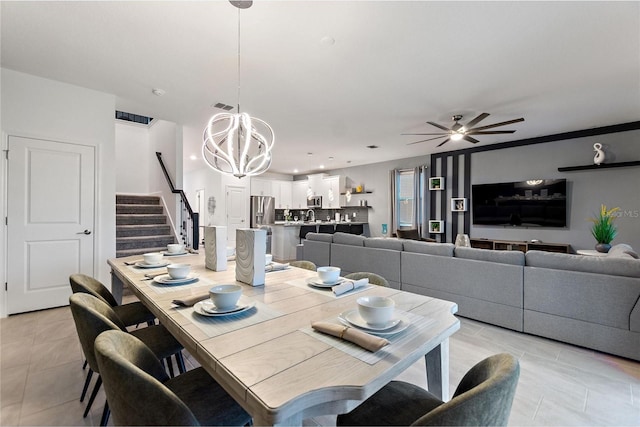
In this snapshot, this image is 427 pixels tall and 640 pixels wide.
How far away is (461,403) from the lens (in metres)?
0.65

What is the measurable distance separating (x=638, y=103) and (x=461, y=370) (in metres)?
4.38

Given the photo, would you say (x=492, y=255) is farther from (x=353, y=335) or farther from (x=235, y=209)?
(x=235, y=209)

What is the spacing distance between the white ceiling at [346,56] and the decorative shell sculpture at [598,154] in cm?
54

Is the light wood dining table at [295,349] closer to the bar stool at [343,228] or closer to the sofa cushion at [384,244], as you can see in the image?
the sofa cushion at [384,244]

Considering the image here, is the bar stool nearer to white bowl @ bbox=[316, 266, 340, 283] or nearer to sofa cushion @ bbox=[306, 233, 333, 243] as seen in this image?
sofa cushion @ bbox=[306, 233, 333, 243]

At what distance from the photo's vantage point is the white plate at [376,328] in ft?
3.19

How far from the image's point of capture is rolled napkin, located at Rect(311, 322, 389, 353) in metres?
0.86

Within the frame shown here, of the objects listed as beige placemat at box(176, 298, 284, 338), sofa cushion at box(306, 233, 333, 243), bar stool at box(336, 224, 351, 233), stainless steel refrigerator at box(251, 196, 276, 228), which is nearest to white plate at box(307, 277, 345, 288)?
beige placemat at box(176, 298, 284, 338)

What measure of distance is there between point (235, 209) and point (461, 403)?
8329 millimetres

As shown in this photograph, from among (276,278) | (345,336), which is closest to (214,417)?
(345,336)

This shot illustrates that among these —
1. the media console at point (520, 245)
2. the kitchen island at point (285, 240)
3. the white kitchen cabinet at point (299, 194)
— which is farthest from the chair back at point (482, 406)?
the white kitchen cabinet at point (299, 194)

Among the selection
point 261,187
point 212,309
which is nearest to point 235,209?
point 261,187

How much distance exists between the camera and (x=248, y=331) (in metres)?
1.01

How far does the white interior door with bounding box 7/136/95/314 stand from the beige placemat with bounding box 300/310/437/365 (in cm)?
377
